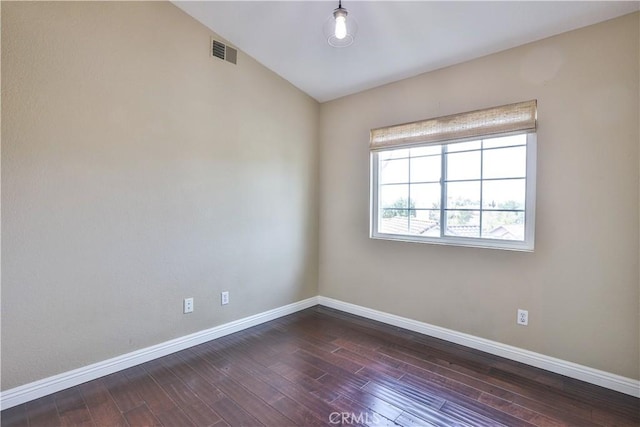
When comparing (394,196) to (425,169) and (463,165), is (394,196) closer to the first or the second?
(425,169)

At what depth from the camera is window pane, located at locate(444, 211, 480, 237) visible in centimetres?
270

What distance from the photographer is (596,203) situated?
2123 mm

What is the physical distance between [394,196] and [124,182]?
2396 mm

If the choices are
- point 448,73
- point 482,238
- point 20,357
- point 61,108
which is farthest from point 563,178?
point 20,357

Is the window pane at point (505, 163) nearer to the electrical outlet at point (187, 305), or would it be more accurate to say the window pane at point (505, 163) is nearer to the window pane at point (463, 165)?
the window pane at point (463, 165)

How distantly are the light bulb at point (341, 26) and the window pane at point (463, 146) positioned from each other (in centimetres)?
140

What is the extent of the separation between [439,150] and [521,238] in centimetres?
101

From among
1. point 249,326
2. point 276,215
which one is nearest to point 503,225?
point 276,215

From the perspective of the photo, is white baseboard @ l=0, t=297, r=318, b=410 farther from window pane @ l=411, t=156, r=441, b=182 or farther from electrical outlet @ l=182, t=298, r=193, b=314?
window pane @ l=411, t=156, r=441, b=182

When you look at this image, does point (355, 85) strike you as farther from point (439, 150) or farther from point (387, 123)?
point (439, 150)

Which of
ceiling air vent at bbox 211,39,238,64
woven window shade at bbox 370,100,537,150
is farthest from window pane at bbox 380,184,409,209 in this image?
ceiling air vent at bbox 211,39,238,64

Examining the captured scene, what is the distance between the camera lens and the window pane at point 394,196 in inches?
124

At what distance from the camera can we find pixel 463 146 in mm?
2758

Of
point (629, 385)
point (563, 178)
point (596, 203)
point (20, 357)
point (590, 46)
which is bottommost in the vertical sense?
point (629, 385)
